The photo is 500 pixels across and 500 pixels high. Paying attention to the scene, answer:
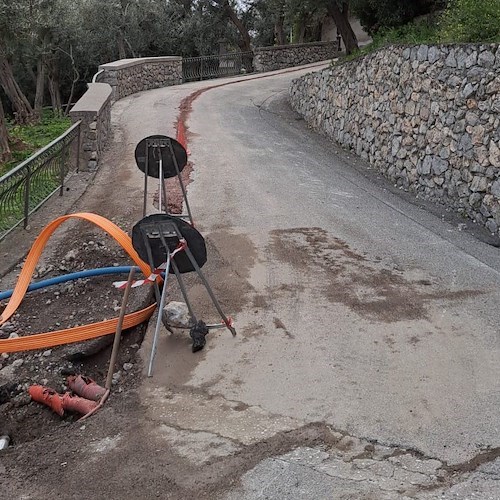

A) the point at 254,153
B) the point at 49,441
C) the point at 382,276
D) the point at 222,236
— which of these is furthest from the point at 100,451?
the point at 254,153

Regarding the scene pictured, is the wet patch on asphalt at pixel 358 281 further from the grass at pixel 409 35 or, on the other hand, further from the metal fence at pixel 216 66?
the metal fence at pixel 216 66

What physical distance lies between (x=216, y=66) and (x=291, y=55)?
12.1ft

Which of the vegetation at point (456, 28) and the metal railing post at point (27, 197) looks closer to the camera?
the metal railing post at point (27, 197)

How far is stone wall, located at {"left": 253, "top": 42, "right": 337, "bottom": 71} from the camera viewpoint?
29.5 metres

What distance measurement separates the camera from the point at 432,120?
392 inches

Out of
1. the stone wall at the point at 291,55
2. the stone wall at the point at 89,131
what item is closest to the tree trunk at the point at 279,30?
the stone wall at the point at 291,55

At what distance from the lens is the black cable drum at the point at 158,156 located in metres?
7.62

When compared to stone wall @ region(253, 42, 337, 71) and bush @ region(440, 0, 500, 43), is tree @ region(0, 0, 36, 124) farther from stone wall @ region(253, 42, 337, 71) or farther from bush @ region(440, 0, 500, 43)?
bush @ region(440, 0, 500, 43)

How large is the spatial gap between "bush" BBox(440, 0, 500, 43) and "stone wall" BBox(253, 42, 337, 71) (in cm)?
1975

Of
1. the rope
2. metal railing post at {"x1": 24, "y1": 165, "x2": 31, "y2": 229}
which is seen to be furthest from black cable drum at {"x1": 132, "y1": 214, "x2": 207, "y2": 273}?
metal railing post at {"x1": 24, "y1": 165, "x2": 31, "y2": 229}

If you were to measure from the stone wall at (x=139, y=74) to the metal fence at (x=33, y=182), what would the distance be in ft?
29.5

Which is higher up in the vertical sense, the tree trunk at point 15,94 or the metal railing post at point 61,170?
the tree trunk at point 15,94

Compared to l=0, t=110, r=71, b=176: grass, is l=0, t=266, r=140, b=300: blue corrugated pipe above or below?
below

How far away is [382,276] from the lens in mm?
6863
